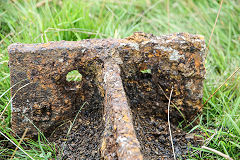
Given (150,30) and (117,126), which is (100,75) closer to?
(117,126)

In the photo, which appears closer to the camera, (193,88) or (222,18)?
(193,88)

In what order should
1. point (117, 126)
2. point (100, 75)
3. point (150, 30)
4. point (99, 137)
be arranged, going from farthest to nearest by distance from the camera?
point (150, 30) → point (100, 75) → point (99, 137) → point (117, 126)

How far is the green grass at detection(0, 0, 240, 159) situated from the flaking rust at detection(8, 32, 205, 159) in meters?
0.19

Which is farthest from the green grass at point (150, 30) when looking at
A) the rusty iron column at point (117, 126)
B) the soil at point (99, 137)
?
the rusty iron column at point (117, 126)

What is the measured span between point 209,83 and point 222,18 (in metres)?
1.43

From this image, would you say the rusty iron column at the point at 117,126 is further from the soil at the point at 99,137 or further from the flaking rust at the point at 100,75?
the soil at the point at 99,137

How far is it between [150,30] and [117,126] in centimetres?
223

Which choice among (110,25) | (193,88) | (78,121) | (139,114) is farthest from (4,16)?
(193,88)

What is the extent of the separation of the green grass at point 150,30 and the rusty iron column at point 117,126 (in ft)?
1.70

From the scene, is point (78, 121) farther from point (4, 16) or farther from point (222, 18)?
point (222, 18)

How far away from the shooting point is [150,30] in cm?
336

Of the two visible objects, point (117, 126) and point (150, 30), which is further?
point (150, 30)

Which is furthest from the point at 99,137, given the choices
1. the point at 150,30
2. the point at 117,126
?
the point at 150,30

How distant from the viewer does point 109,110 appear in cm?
148
